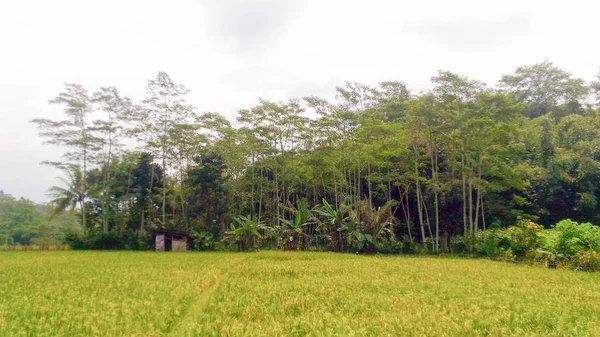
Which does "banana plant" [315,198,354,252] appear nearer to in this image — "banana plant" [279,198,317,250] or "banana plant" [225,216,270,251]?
"banana plant" [279,198,317,250]

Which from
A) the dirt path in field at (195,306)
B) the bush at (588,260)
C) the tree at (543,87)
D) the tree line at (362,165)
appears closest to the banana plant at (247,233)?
the tree line at (362,165)

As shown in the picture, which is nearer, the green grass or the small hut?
the green grass

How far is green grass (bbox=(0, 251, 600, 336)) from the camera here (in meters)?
4.73

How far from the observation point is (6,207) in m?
37.2

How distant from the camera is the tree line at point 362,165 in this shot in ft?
52.1

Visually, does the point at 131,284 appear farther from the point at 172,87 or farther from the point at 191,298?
the point at 172,87

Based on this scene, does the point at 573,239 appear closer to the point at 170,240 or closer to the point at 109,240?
the point at 170,240

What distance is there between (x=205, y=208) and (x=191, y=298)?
15.1 m

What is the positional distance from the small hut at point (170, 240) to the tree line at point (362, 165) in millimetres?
429

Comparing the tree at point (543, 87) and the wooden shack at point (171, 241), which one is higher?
the tree at point (543, 87)

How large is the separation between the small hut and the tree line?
429 millimetres

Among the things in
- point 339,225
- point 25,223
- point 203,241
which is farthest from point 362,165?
point 25,223

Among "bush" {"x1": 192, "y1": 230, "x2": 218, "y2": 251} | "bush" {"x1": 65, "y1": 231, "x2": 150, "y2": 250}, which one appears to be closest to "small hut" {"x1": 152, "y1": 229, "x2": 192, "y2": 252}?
"bush" {"x1": 192, "y1": 230, "x2": 218, "y2": 251}

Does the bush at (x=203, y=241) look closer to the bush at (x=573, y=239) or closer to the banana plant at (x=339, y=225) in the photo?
the banana plant at (x=339, y=225)
